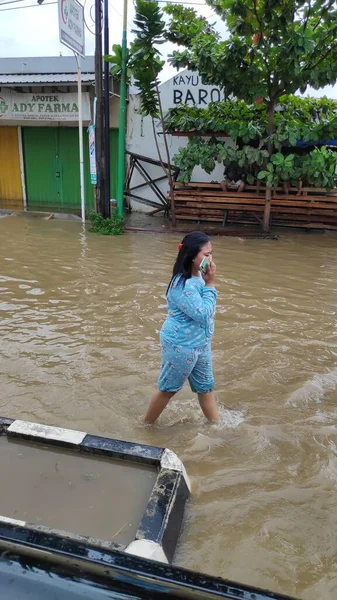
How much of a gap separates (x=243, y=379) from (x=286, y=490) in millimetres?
1433

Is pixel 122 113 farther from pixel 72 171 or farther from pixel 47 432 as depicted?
pixel 47 432

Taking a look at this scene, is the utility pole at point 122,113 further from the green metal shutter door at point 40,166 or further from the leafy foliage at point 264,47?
the green metal shutter door at point 40,166

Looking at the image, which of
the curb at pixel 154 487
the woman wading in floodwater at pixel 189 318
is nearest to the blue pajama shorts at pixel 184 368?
the woman wading in floodwater at pixel 189 318

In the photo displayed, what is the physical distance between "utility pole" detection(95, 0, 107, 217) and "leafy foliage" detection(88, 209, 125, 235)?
1.21 feet

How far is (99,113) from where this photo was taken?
408 inches

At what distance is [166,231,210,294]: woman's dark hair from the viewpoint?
2830 millimetres

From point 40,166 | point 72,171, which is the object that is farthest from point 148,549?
point 40,166

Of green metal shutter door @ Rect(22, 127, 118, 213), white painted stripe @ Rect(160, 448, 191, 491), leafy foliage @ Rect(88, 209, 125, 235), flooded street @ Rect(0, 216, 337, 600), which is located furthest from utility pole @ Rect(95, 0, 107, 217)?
white painted stripe @ Rect(160, 448, 191, 491)

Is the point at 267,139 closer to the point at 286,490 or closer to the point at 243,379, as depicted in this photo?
the point at 243,379

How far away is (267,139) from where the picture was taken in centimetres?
970

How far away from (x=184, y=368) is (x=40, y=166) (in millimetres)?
12830

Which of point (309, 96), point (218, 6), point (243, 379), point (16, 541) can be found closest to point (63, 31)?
point (218, 6)

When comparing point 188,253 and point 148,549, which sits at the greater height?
point 188,253

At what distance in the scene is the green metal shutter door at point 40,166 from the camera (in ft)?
45.6
